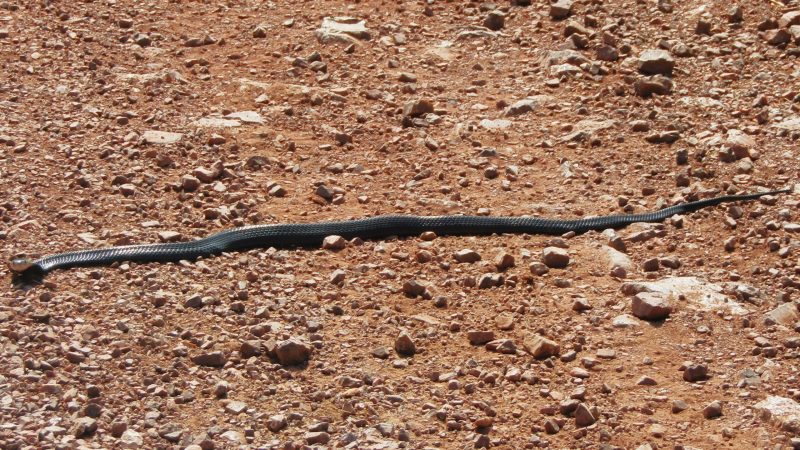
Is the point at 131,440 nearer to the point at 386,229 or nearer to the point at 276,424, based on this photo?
the point at 276,424

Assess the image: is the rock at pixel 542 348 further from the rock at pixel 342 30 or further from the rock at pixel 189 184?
the rock at pixel 342 30

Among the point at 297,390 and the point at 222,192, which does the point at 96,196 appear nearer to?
the point at 222,192

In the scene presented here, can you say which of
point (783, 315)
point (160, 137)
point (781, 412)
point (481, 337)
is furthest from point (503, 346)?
Answer: point (160, 137)

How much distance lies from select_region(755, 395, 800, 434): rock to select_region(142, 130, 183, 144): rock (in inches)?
180

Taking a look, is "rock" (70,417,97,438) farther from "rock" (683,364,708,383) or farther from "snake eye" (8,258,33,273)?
"rock" (683,364,708,383)

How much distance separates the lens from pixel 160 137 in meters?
9.62

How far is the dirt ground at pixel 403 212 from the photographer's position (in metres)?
6.70

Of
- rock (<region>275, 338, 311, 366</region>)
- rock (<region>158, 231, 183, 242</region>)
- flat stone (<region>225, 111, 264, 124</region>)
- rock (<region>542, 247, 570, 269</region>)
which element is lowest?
flat stone (<region>225, 111, 264, 124</region>)

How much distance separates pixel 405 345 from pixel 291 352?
23.2 inches

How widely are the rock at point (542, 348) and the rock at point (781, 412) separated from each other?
1.04 m

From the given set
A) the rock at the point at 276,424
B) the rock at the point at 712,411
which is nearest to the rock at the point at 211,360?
the rock at the point at 276,424

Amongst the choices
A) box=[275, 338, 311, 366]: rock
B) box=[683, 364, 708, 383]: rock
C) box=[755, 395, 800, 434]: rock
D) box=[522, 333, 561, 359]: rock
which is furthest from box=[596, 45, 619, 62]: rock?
box=[275, 338, 311, 366]: rock

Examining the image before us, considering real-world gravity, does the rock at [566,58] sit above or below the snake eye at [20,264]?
below

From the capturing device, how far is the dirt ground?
670cm
